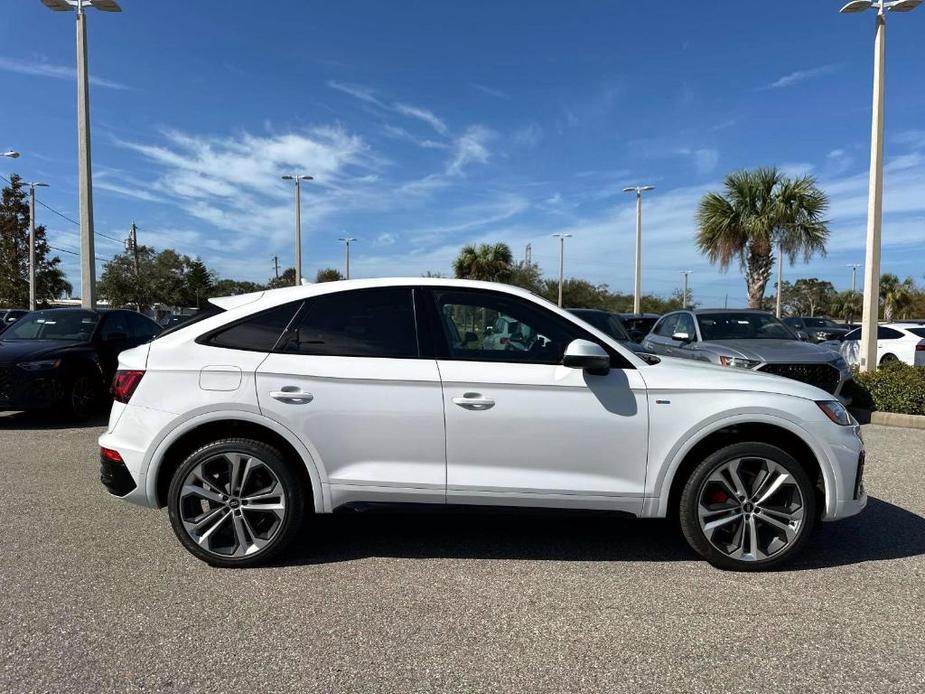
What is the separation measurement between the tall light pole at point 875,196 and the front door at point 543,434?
8.78m

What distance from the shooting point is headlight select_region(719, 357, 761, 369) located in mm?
7742

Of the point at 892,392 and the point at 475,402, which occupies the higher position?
the point at 475,402

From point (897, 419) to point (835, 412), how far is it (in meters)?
5.87

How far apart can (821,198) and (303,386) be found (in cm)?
1784

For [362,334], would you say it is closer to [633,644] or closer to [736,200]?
[633,644]

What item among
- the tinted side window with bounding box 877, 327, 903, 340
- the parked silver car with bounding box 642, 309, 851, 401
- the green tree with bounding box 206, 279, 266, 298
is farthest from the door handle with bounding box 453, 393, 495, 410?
the green tree with bounding box 206, 279, 266, 298

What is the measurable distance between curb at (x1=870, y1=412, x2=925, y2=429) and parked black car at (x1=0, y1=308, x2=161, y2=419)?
1054 cm

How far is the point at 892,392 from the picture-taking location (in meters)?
8.39

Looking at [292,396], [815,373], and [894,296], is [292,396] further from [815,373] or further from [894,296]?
[894,296]

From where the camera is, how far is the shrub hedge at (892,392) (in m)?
8.26

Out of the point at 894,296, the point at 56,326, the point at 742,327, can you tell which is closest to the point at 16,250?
the point at 56,326

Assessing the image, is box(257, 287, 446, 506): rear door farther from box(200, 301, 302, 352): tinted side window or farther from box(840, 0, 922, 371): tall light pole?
box(840, 0, 922, 371): tall light pole

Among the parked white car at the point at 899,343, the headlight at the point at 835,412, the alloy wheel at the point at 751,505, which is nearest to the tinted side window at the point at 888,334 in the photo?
the parked white car at the point at 899,343

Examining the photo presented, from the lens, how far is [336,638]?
2.87m
